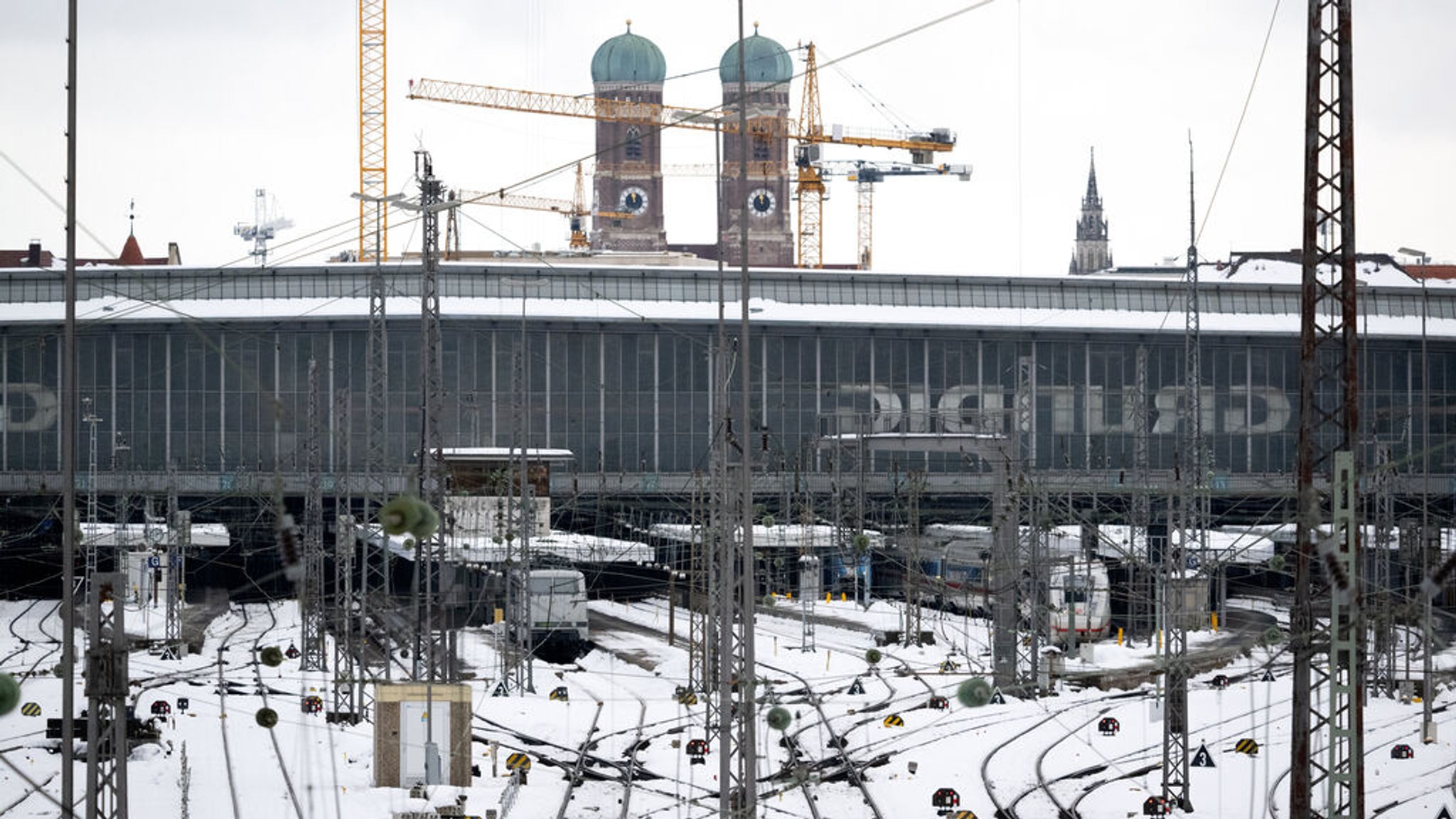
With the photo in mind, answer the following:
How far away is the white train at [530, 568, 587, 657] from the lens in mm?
57469

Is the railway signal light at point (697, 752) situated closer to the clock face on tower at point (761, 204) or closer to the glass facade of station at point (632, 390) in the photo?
the glass facade of station at point (632, 390)

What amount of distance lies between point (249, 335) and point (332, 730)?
47100mm

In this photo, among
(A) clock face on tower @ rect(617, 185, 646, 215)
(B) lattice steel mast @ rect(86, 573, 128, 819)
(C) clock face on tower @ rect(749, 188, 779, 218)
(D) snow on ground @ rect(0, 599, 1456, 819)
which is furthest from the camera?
(A) clock face on tower @ rect(617, 185, 646, 215)

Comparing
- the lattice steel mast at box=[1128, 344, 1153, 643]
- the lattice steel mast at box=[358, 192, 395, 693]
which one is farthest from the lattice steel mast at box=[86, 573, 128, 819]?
the lattice steel mast at box=[1128, 344, 1153, 643]

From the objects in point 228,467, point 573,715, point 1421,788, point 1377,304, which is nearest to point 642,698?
point 573,715

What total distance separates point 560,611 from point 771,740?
1728cm

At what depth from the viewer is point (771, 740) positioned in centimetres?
4159

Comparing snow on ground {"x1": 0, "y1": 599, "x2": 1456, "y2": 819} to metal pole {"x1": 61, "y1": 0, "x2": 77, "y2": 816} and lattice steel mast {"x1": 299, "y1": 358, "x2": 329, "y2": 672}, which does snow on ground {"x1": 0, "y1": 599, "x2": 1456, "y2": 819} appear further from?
metal pole {"x1": 61, "y1": 0, "x2": 77, "y2": 816}

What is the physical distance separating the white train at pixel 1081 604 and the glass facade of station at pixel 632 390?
21556mm

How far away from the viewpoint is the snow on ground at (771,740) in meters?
33.3

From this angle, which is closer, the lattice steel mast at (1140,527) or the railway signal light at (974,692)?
the railway signal light at (974,692)

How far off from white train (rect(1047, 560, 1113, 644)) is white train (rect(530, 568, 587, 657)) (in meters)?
14.4

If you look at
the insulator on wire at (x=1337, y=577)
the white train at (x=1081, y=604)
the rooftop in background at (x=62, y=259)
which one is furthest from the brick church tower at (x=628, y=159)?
the insulator on wire at (x=1337, y=577)

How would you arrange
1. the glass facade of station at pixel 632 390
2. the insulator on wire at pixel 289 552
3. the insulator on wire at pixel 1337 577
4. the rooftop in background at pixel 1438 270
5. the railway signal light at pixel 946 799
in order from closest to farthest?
1. the insulator on wire at pixel 289 552
2. the insulator on wire at pixel 1337 577
3. the railway signal light at pixel 946 799
4. the glass facade of station at pixel 632 390
5. the rooftop in background at pixel 1438 270
